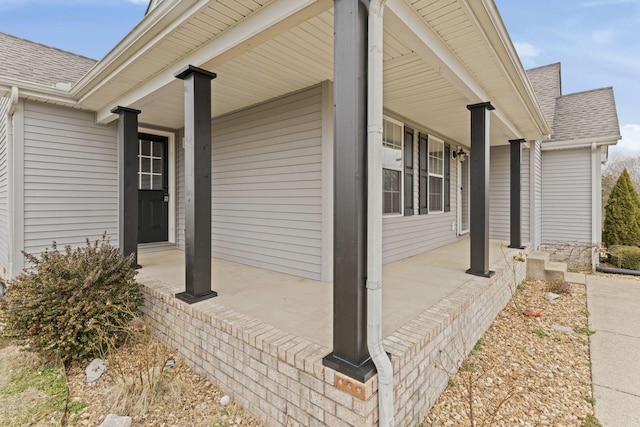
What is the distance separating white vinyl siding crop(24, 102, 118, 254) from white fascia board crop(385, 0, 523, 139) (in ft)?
16.6

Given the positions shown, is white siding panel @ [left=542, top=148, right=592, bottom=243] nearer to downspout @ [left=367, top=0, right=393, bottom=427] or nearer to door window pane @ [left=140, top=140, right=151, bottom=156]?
downspout @ [left=367, top=0, right=393, bottom=427]

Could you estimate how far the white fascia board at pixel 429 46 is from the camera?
7.57 ft

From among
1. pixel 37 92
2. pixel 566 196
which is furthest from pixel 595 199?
pixel 37 92

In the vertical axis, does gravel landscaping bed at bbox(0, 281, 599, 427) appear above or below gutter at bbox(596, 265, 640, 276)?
below

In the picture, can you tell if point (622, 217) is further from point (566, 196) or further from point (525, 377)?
point (525, 377)

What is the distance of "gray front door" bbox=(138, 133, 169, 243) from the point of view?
5996 millimetres

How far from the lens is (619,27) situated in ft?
29.5

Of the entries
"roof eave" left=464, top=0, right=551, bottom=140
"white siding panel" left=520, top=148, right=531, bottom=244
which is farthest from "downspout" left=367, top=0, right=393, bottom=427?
"white siding panel" left=520, top=148, right=531, bottom=244

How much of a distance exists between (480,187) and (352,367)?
3275 millimetres

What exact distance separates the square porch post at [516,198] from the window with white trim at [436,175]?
4.22 feet

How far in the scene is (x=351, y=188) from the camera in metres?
1.87

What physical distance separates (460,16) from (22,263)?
20.4ft

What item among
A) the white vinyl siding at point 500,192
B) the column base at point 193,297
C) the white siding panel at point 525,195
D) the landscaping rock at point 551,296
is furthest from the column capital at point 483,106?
the white vinyl siding at point 500,192

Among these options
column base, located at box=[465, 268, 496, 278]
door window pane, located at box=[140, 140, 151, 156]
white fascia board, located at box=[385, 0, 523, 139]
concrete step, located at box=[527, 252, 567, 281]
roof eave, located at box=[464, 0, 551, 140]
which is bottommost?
concrete step, located at box=[527, 252, 567, 281]
